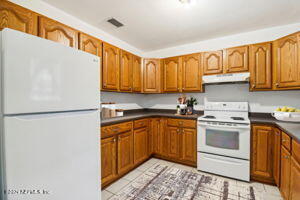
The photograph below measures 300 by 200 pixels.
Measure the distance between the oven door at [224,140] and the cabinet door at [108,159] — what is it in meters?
1.40

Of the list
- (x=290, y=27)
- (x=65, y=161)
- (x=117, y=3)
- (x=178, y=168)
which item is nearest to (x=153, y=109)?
(x=178, y=168)

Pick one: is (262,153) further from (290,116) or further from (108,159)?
(108,159)

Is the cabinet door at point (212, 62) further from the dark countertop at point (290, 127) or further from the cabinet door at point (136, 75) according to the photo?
the cabinet door at point (136, 75)

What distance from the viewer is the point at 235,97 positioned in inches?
98.3

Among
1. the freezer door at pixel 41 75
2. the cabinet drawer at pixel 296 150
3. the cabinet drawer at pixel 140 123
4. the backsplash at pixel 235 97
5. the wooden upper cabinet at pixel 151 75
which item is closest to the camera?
the freezer door at pixel 41 75

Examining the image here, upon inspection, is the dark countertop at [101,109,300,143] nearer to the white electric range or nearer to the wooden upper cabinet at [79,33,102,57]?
the white electric range

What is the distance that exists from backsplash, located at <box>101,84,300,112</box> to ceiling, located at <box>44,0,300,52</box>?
3.44 ft

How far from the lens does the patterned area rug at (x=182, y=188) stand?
65.1 inches

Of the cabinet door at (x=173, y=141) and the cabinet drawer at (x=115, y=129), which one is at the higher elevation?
the cabinet drawer at (x=115, y=129)

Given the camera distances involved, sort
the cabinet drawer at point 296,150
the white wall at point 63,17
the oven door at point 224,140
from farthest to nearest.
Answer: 1. the oven door at point 224,140
2. the white wall at point 63,17
3. the cabinet drawer at point 296,150

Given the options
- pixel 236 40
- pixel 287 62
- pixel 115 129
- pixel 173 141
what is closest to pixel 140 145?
pixel 173 141

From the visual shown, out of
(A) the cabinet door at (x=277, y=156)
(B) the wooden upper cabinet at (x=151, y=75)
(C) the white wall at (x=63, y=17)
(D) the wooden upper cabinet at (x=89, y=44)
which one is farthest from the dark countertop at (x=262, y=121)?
(C) the white wall at (x=63, y=17)

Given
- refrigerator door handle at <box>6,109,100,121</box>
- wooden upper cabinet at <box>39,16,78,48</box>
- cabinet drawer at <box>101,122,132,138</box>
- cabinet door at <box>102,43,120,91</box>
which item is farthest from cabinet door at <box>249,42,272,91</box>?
wooden upper cabinet at <box>39,16,78,48</box>

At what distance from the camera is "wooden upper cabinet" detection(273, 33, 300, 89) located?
1.75 meters
